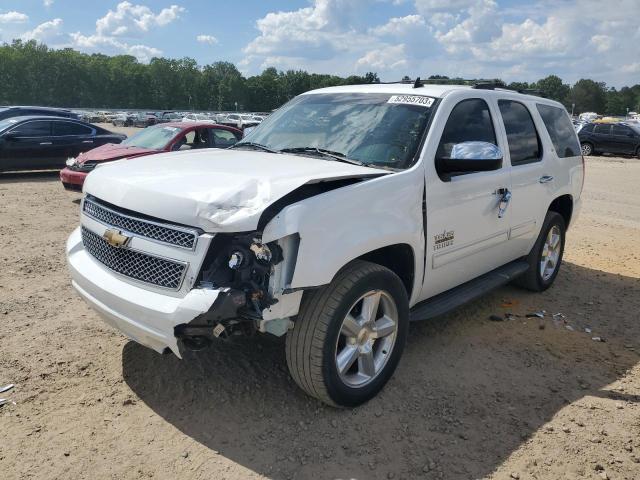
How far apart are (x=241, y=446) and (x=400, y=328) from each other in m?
1.26

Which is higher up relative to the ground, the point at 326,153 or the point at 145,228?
the point at 326,153

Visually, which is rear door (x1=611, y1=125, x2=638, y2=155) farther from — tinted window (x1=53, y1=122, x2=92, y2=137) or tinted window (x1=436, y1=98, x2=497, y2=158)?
tinted window (x1=436, y1=98, x2=497, y2=158)

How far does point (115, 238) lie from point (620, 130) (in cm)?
2827

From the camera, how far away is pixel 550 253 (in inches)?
230

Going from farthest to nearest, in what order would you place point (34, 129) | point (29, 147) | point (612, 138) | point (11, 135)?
point (612, 138)
point (34, 129)
point (29, 147)
point (11, 135)

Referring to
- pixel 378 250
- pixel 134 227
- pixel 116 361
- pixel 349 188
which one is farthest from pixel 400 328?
pixel 116 361

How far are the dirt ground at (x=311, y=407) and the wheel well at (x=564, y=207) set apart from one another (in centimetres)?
122

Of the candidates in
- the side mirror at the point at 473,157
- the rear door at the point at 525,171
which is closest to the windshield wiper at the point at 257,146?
the side mirror at the point at 473,157

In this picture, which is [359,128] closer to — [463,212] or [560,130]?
[463,212]

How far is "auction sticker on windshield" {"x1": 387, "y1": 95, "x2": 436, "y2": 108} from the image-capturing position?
13.2 ft

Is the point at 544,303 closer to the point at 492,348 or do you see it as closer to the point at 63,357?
the point at 492,348

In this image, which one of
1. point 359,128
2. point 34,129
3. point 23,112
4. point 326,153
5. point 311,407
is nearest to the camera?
point 311,407

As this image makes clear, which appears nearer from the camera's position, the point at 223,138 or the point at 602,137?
the point at 223,138

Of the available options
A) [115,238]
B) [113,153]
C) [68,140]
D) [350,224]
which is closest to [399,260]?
[350,224]
